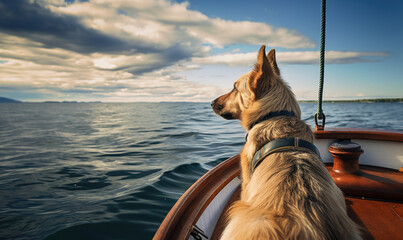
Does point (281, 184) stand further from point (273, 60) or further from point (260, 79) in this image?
point (273, 60)

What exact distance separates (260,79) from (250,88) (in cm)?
14

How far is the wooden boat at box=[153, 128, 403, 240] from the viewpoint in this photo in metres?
1.98

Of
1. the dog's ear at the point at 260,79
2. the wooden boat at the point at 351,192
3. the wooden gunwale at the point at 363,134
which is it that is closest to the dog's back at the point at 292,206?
the wooden boat at the point at 351,192

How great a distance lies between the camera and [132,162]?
801 cm

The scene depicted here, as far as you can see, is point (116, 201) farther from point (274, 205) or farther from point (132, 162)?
point (274, 205)

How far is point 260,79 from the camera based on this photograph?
2309mm

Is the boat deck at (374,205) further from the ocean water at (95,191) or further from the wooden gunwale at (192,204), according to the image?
the ocean water at (95,191)

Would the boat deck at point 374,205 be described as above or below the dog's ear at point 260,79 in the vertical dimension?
below

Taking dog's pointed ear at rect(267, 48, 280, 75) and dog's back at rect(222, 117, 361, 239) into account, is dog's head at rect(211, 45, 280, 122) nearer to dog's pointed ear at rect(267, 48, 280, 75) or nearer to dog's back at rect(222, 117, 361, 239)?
dog's pointed ear at rect(267, 48, 280, 75)

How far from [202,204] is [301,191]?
110 cm

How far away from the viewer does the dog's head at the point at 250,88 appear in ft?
7.44

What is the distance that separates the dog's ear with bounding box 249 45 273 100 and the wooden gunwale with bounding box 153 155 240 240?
1.20 meters

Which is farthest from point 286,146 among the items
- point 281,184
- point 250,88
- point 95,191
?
point 95,191

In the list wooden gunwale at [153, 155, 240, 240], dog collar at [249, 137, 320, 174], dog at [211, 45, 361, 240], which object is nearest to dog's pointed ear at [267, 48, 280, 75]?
dog at [211, 45, 361, 240]
